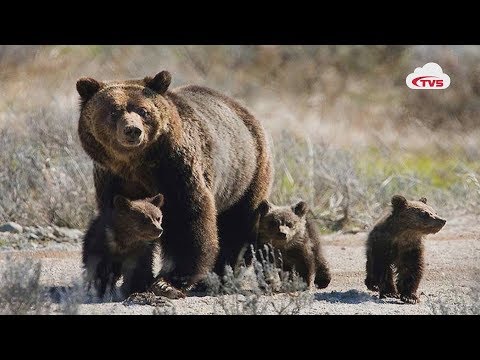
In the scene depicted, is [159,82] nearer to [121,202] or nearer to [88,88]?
[88,88]

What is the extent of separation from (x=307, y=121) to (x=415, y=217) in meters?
10.2

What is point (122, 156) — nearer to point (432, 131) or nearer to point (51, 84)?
point (51, 84)

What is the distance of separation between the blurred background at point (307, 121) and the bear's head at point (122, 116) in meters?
3.90

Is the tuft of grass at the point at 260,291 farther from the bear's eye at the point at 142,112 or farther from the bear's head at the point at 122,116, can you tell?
the bear's eye at the point at 142,112

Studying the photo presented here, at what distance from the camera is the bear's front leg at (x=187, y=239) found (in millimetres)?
9086

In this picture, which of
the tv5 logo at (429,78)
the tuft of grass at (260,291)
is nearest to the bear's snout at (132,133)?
the tuft of grass at (260,291)

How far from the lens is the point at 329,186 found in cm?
1412

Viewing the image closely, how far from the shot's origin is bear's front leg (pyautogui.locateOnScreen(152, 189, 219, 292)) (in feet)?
29.8

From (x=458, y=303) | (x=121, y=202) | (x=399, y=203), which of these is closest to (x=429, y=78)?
(x=399, y=203)

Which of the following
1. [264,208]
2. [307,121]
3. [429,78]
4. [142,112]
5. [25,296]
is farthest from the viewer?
[307,121]

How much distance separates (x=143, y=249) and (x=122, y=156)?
2.69 ft

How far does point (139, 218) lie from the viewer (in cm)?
860
